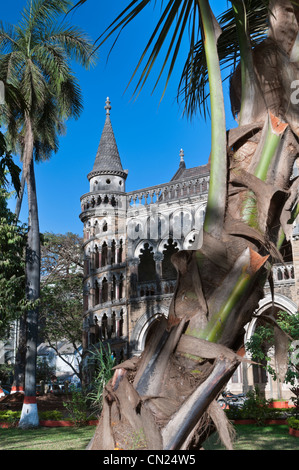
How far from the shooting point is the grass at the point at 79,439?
10185mm

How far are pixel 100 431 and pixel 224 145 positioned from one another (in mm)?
1172

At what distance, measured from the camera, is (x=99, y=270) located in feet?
85.7

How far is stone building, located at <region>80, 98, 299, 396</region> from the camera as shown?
23938 mm

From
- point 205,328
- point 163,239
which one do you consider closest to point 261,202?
point 205,328

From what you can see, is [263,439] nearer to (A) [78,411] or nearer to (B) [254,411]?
(B) [254,411]

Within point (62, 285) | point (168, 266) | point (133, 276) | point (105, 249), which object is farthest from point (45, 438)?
point (62, 285)

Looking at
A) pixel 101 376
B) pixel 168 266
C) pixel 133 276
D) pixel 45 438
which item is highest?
pixel 168 266

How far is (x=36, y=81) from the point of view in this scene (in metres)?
16.8

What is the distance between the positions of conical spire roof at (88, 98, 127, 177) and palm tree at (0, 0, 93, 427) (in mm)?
7875

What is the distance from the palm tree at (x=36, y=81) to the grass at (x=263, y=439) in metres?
6.95

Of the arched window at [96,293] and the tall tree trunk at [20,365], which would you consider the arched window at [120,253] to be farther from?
the tall tree trunk at [20,365]

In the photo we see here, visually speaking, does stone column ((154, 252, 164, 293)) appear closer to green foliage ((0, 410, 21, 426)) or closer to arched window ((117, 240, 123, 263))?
arched window ((117, 240, 123, 263))

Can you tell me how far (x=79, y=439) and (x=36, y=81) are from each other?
11.6 meters

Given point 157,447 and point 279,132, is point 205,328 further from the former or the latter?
point 279,132
